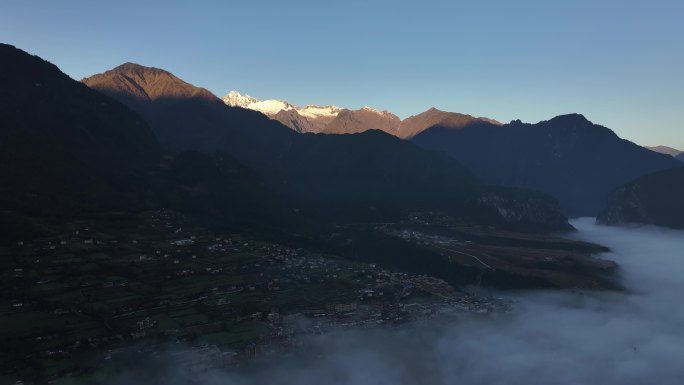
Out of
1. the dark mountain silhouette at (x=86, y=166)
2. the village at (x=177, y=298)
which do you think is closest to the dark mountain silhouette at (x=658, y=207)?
the dark mountain silhouette at (x=86, y=166)

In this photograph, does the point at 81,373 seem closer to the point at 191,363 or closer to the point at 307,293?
the point at 191,363

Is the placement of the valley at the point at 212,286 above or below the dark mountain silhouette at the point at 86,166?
below

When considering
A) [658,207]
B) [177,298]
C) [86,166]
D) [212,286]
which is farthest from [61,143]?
[658,207]

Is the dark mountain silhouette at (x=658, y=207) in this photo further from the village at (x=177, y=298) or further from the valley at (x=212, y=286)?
the village at (x=177, y=298)

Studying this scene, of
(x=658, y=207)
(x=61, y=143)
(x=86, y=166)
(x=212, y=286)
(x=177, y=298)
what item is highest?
(x=61, y=143)

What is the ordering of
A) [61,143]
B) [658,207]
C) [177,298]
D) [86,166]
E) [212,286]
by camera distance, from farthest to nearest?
[658,207] → [61,143] → [86,166] → [212,286] → [177,298]

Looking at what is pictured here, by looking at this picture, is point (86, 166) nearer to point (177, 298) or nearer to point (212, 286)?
point (212, 286)

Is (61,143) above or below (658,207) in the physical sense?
above

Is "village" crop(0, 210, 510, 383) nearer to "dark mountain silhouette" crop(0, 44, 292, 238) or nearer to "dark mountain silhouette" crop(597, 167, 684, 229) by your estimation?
"dark mountain silhouette" crop(0, 44, 292, 238)
